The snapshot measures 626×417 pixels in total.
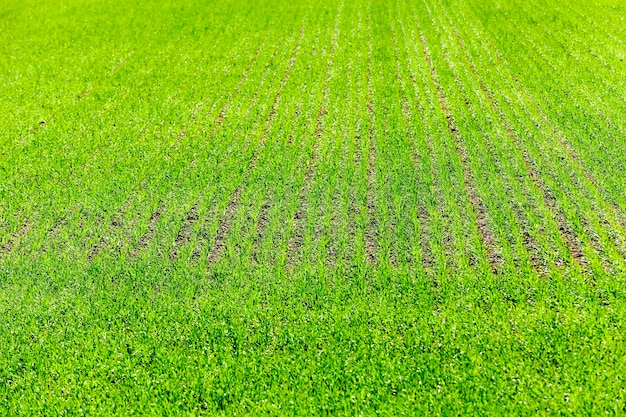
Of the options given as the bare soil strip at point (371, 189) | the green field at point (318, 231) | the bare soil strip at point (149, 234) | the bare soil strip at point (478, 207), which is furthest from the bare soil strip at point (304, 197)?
the bare soil strip at point (478, 207)

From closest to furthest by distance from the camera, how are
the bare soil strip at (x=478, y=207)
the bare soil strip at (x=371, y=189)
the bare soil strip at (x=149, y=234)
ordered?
the bare soil strip at (x=478, y=207), the bare soil strip at (x=371, y=189), the bare soil strip at (x=149, y=234)

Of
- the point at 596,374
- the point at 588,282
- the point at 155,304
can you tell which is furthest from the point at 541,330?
the point at 155,304

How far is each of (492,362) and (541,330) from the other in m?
1.21

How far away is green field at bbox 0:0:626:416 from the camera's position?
8523 mm

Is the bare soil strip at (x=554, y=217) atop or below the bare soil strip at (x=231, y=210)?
below

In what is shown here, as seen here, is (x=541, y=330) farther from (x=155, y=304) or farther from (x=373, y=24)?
(x=373, y=24)

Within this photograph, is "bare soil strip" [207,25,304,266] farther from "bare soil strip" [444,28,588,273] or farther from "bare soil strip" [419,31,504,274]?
"bare soil strip" [444,28,588,273]

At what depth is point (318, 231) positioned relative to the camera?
39.7 ft

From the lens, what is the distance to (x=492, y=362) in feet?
28.0

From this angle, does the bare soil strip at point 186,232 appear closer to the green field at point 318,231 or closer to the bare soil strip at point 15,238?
the green field at point 318,231

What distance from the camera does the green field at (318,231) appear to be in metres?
8.52

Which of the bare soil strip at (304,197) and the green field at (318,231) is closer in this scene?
the green field at (318,231)

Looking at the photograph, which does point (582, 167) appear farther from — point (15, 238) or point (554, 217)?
point (15, 238)

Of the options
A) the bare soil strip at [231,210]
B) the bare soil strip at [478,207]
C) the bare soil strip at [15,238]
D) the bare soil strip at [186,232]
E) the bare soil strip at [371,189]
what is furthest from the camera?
the bare soil strip at [15,238]
